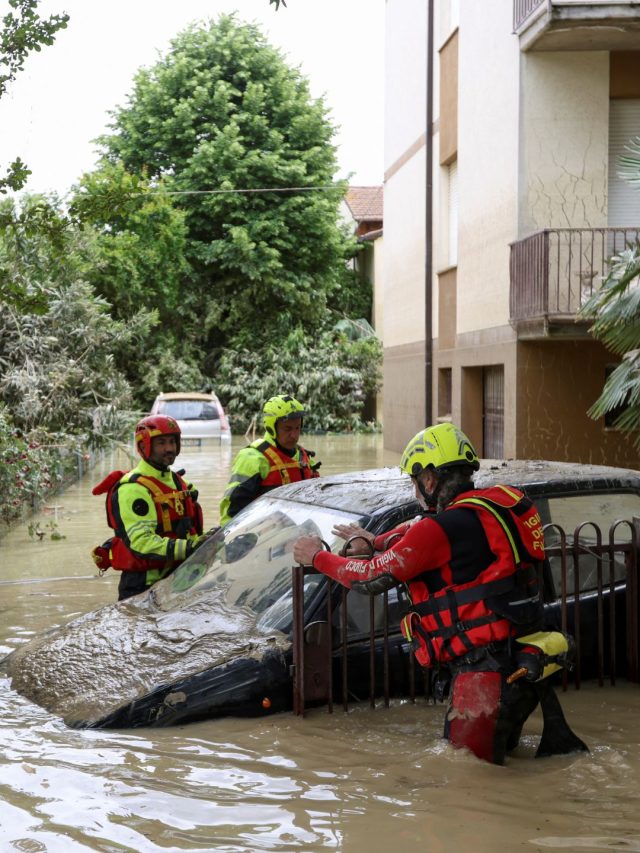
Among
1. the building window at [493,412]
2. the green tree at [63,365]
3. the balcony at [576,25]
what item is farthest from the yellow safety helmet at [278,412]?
the green tree at [63,365]

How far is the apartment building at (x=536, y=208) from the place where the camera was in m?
14.6

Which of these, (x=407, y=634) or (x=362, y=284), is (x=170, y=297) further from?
(x=407, y=634)

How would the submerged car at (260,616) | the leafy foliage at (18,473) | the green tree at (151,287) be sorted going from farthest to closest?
the green tree at (151,287)
the leafy foliage at (18,473)
the submerged car at (260,616)

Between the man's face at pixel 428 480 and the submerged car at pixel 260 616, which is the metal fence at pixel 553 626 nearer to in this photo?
the submerged car at pixel 260 616

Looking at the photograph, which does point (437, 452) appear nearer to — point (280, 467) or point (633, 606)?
point (633, 606)

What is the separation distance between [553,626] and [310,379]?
3056cm

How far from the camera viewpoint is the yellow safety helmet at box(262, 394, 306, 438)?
293 inches

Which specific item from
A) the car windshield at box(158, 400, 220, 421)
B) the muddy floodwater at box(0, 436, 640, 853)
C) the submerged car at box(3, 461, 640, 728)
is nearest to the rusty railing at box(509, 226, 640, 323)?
the submerged car at box(3, 461, 640, 728)

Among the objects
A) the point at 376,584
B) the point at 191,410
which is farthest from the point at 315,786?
the point at 191,410

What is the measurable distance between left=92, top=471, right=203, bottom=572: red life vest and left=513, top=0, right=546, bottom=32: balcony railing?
32.5 feet

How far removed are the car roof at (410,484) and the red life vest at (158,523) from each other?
724mm

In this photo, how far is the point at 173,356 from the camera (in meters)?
36.3

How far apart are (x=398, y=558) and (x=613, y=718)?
5.72ft

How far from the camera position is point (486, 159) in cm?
1691
